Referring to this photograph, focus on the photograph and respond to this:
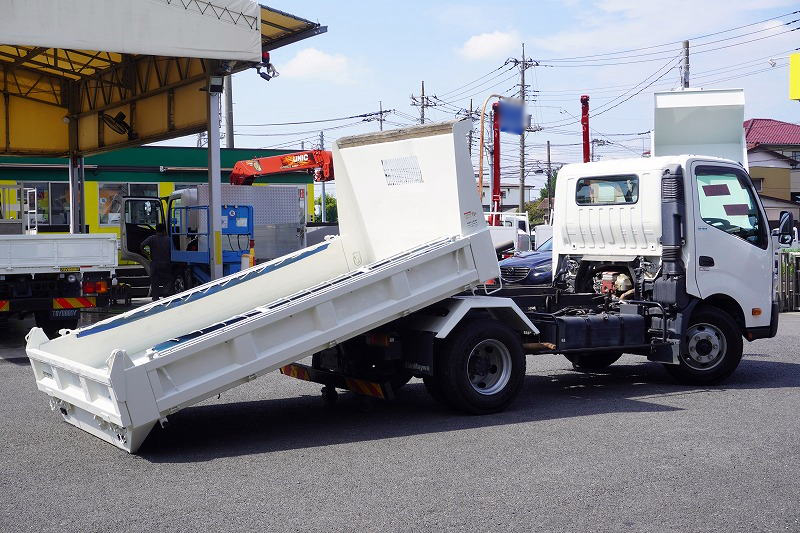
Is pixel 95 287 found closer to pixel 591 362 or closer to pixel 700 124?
pixel 591 362

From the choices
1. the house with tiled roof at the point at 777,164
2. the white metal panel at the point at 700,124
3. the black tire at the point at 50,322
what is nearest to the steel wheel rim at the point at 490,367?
the white metal panel at the point at 700,124

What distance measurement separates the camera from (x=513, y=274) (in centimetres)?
1193

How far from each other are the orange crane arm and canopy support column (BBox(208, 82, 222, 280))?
15.6ft

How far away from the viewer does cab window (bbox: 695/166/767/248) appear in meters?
9.95

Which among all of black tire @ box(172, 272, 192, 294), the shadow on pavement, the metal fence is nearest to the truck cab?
the shadow on pavement

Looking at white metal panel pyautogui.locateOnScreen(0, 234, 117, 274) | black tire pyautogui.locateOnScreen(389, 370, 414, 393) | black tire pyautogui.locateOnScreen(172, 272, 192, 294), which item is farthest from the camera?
black tire pyautogui.locateOnScreen(172, 272, 192, 294)

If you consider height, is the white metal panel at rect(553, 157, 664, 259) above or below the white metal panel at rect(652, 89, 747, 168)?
below

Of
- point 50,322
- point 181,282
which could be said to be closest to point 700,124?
point 50,322

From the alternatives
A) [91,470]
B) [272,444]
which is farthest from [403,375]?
[91,470]

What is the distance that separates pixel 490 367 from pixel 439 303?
2.59 feet

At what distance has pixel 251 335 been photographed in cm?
720

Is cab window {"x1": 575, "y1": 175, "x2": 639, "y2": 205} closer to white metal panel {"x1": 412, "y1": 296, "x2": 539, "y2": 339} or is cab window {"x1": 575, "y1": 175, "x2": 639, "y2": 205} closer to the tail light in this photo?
white metal panel {"x1": 412, "y1": 296, "x2": 539, "y2": 339}

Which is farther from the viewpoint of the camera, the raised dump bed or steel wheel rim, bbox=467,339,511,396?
→ steel wheel rim, bbox=467,339,511,396

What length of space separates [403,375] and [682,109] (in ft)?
26.2
